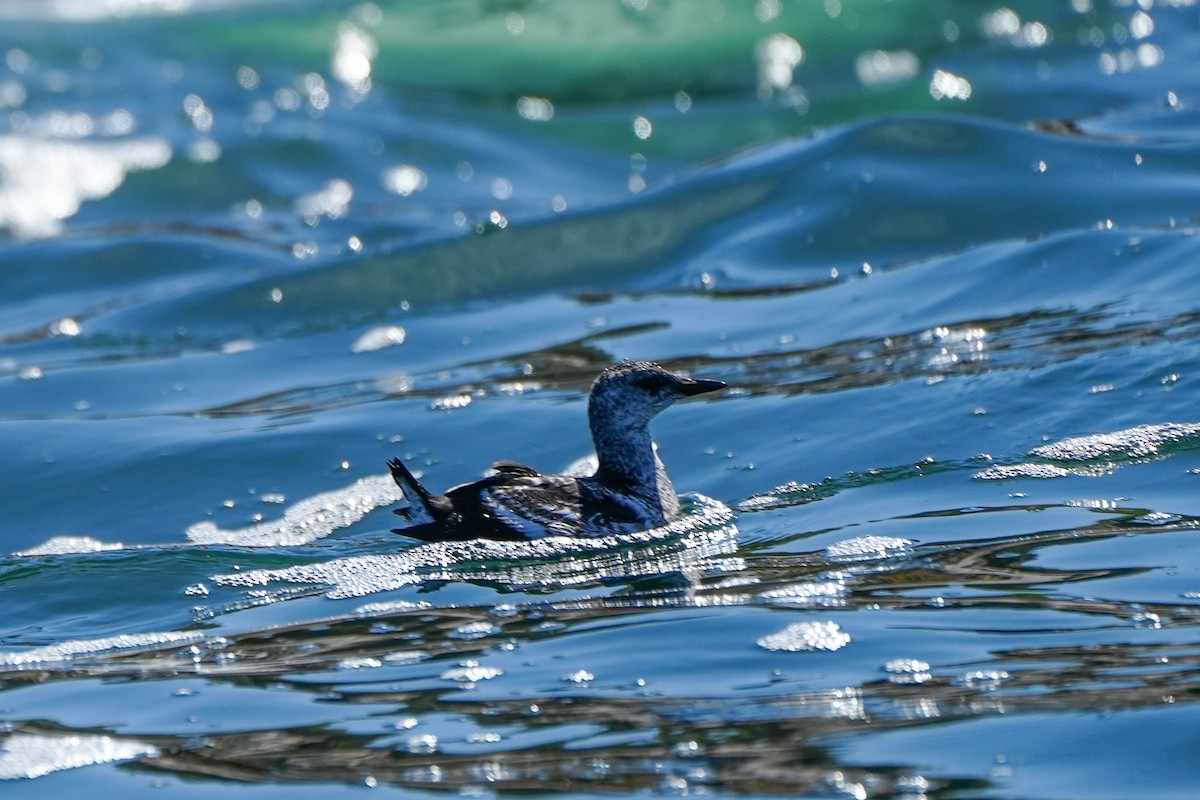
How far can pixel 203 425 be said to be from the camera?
33.1ft

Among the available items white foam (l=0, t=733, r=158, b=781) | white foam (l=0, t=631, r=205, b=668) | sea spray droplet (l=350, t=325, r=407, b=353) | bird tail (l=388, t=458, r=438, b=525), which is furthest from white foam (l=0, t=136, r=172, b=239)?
white foam (l=0, t=733, r=158, b=781)

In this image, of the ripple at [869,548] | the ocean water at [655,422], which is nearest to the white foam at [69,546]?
the ocean water at [655,422]

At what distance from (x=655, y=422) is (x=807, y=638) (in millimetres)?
3778

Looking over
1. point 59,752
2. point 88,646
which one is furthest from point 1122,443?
point 59,752

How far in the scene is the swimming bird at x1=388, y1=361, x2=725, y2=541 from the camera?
732 centimetres

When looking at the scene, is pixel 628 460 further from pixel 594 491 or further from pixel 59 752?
pixel 59 752

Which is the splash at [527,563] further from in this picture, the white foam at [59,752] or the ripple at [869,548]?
the white foam at [59,752]

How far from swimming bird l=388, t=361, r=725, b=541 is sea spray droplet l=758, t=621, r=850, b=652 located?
1.58 metres

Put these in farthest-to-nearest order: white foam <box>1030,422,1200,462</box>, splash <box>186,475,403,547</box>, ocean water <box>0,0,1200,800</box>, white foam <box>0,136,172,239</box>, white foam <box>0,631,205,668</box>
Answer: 1. white foam <box>0,136,172,239</box>
2. splash <box>186,475,403,547</box>
3. white foam <box>1030,422,1200,462</box>
4. white foam <box>0,631,205,668</box>
5. ocean water <box>0,0,1200,800</box>

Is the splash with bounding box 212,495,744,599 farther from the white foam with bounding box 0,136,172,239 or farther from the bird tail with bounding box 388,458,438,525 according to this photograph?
the white foam with bounding box 0,136,172,239

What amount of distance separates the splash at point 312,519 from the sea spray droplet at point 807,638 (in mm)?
2883

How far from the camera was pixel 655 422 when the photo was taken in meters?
9.66

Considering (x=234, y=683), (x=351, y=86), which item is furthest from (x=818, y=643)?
(x=351, y=86)

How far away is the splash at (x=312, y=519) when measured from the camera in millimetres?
8305
